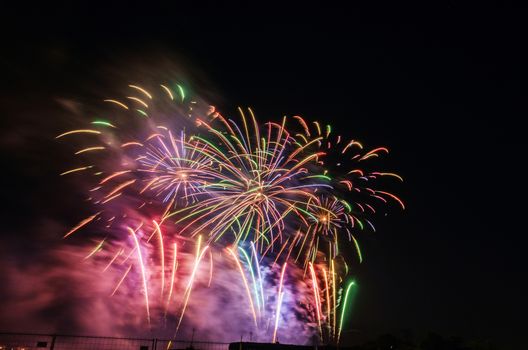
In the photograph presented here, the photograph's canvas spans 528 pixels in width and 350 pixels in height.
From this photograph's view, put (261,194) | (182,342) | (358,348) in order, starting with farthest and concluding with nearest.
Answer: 1. (358,348)
2. (261,194)
3. (182,342)

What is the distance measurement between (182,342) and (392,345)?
25.9m

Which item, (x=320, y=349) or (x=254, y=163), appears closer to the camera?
(x=254, y=163)

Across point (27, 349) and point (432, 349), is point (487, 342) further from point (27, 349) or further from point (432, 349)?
point (27, 349)

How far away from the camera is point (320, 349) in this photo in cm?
3909

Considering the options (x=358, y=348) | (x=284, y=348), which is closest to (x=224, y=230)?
(x=284, y=348)

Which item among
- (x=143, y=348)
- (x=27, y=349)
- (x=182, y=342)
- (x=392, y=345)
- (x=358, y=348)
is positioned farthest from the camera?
(x=392, y=345)

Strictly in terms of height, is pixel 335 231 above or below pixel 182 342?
above

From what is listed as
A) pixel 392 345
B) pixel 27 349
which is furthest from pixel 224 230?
pixel 392 345

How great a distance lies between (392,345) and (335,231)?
21.5 meters

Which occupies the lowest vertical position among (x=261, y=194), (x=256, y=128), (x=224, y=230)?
(x=224, y=230)

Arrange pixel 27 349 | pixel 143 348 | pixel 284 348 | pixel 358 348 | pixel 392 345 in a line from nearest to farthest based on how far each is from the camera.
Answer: pixel 27 349 → pixel 143 348 → pixel 284 348 → pixel 358 348 → pixel 392 345

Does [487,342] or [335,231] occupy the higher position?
[335,231]

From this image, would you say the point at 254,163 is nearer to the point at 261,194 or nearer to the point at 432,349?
the point at 261,194

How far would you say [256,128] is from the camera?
27.6 meters
